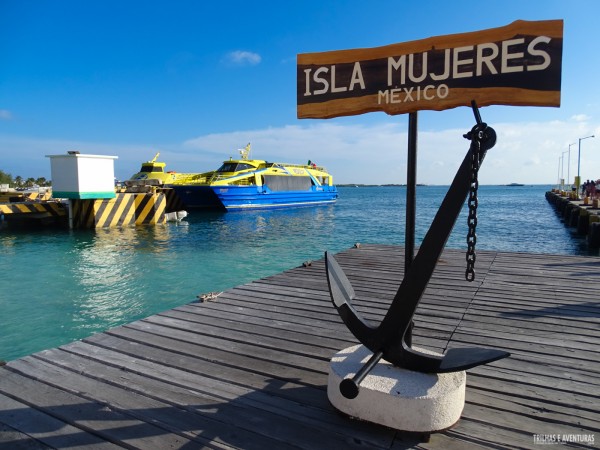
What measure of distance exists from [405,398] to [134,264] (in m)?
8.92

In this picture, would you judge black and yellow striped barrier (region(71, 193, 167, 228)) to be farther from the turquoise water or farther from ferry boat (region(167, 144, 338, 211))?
ferry boat (region(167, 144, 338, 211))

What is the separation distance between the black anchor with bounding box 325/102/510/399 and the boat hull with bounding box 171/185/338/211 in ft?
78.9

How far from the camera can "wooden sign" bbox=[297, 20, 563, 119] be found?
1750mm

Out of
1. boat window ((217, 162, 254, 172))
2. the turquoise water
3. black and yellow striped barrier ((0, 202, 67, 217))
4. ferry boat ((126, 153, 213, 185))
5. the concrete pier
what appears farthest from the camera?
ferry boat ((126, 153, 213, 185))

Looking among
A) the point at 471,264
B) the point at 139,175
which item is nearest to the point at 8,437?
the point at 471,264

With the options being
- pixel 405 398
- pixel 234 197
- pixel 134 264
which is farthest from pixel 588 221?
pixel 234 197

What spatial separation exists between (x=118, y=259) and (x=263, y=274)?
3.95 meters

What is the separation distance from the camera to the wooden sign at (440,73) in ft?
5.74

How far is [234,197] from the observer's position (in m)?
26.2

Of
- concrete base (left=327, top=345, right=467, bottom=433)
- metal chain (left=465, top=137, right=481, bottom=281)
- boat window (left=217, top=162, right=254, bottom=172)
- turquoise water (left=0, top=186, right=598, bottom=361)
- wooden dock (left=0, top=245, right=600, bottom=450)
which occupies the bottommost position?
turquoise water (left=0, top=186, right=598, bottom=361)

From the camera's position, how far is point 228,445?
1.76m

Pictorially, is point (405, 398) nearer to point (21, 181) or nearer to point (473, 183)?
point (473, 183)

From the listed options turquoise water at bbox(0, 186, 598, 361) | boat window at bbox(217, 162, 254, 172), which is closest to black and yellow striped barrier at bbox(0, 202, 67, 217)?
turquoise water at bbox(0, 186, 598, 361)

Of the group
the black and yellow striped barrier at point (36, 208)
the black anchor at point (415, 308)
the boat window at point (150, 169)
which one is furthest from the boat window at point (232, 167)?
the black anchor at point (415, 308)
